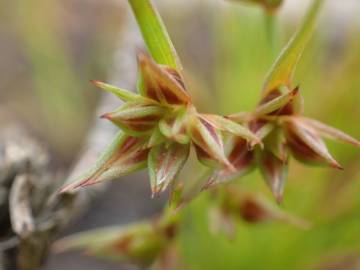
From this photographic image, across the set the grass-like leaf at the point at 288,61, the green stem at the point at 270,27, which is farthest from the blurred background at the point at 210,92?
the grass-like leaf at the point at 288,61

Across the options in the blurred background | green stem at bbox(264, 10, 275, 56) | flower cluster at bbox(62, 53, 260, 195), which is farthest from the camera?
the blurred background

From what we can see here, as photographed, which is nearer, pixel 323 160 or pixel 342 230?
pixel 323 160

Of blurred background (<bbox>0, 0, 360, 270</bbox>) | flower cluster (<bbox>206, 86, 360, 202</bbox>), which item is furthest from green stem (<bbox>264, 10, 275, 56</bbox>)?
flower cluster (<bbox>206, 86, 360, 202</bbox>)

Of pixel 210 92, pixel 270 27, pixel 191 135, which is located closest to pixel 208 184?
pixel 191 135

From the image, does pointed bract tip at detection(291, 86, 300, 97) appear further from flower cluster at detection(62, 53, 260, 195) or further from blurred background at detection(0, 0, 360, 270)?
blurred background at detection(0, 0, 360, 270)

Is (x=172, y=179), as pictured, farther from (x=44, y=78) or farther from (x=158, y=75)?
(x=44, y=78)

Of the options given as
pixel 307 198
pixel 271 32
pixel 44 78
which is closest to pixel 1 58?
pixel 44 78
